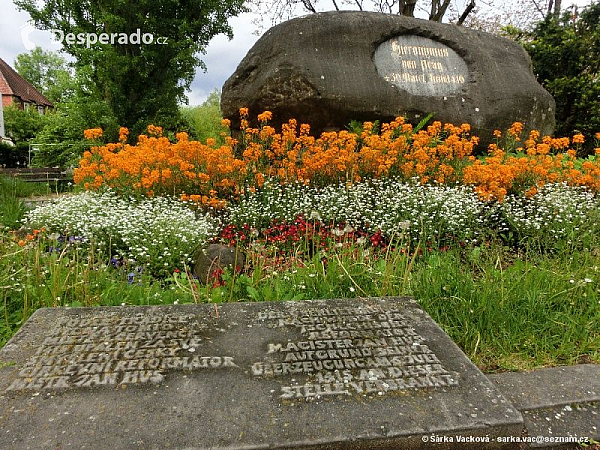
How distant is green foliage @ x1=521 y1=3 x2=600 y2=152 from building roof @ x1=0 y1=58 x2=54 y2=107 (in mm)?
39604

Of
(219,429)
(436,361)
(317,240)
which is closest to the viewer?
(219,429)

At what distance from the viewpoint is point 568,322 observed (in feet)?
9.03

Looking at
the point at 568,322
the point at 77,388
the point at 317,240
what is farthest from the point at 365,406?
the point at 317,240

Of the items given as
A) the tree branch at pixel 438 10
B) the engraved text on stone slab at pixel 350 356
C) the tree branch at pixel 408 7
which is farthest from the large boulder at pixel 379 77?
the tree branch at pixel 438 10

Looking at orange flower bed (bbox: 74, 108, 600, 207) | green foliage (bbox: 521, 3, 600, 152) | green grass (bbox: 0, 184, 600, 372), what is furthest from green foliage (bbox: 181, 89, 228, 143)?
green grass (bbox: 0, 184, 600, 372)

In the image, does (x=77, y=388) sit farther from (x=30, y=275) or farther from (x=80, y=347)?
(x=30, y=275)

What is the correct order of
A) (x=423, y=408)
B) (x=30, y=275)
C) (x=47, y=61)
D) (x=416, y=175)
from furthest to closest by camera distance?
(x=47, y=61)
(x=416, y=175)
(x=30, y=275)
(x=423, y=408)

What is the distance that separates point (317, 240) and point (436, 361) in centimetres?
217

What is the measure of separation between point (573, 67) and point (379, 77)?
303 inches

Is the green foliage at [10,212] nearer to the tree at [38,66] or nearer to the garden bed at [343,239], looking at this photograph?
the garden bed at [343,239]

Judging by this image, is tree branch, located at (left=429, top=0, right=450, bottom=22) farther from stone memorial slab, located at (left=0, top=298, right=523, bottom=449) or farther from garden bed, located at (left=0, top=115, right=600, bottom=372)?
stone memorial slab, located at (left=0, top=298, right=523, bottom=449)

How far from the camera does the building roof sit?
3584 centimetres

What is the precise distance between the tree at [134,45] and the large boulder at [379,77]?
20.6ft

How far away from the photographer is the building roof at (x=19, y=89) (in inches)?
1411
